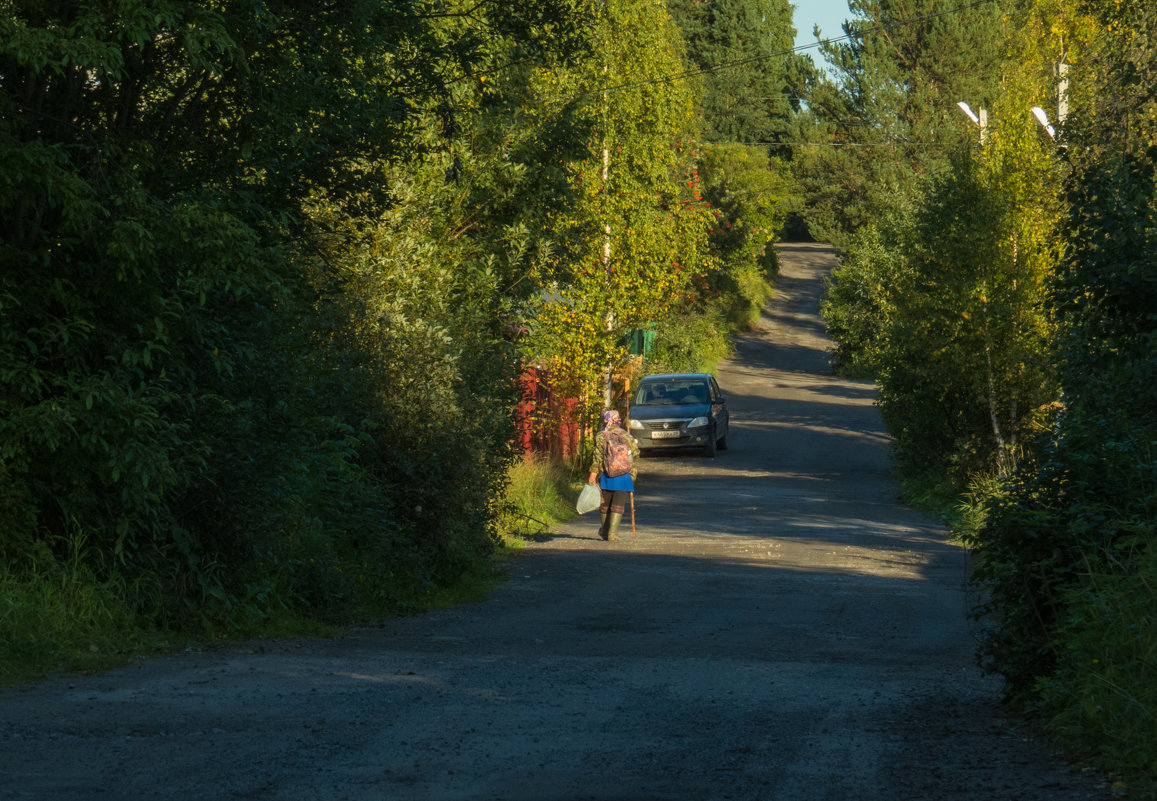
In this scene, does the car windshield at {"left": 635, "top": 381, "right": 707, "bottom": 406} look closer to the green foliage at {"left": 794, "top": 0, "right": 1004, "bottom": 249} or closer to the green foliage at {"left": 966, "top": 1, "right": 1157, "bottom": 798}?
the green foliage at {"left": 966, "top": 1, "right": 1157, "bottom": 798}

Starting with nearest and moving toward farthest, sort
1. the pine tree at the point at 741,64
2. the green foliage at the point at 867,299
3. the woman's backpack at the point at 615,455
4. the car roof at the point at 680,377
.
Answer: the woman's backpack at the point at 615,455 → the green foliage at the point at 867,299 → the car roof at the point at 680,377 → the pine tree at the point at 741,64

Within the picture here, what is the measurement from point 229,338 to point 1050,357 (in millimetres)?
10144

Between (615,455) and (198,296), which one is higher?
(198,296)

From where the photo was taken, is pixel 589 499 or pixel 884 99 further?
pixel 884 99

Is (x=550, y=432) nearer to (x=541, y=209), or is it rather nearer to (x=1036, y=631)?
(x=541, y=209)

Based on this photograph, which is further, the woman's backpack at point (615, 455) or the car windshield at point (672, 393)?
the car windshield at point (672, 393)

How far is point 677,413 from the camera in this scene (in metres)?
32.4

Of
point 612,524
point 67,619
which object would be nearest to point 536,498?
point 612,524

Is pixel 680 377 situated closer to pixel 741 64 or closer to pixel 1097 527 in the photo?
pixel 1097 527

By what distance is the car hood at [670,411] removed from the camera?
3231cm

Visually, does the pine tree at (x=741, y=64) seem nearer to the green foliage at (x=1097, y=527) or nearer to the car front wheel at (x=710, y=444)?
the car front wheel at (x=710, y=444)

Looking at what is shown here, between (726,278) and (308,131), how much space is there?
5237 cm

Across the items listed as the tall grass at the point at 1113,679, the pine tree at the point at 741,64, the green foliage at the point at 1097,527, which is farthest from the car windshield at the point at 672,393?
the pine tree at the point at 741,64

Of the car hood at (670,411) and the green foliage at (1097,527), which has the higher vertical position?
the green foliage at (1097,527)
